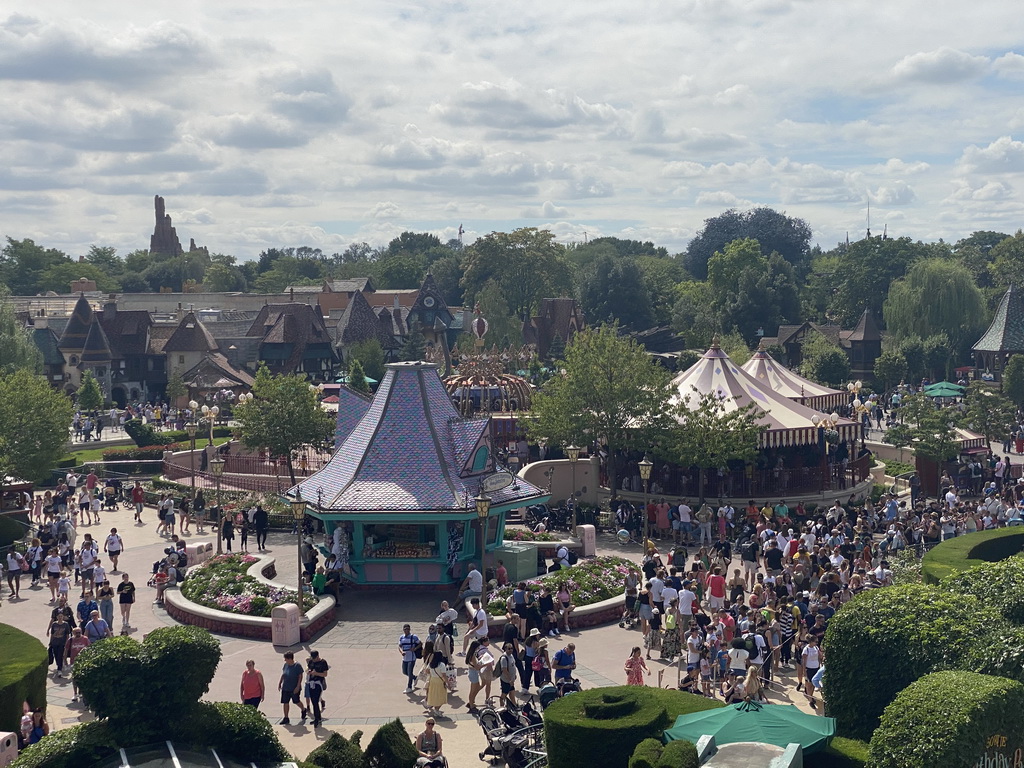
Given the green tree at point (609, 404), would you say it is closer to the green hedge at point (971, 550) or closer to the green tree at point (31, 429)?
the green hedge at point (971, 550)

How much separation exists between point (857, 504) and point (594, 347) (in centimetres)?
907

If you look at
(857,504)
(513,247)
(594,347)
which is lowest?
(857,504)

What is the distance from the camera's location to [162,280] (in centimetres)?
14375

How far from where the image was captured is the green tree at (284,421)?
38.7 metres

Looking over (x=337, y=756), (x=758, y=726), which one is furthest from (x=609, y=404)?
(x=758, y=726)

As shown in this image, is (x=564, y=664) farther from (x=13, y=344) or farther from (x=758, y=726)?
(x=13, y=344)

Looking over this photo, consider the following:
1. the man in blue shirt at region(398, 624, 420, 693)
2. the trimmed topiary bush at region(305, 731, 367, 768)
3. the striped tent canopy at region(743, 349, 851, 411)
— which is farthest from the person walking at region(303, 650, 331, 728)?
the striped tent canopy at region(743, 349, 851, 411)

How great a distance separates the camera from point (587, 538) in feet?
96.8

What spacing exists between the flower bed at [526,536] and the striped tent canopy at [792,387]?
50.1ft

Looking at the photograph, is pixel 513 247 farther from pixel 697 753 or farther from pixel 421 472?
pixel 697 753

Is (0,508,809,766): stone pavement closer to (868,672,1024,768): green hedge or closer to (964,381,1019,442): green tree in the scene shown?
(868,672,1024,768): green hedge

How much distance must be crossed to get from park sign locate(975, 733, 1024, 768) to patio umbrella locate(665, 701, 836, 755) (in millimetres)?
1927

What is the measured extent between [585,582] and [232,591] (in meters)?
7.16

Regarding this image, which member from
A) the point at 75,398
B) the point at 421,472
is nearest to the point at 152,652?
the point at 421,472
